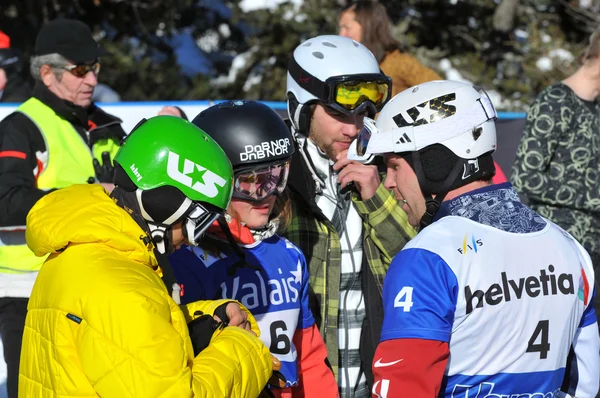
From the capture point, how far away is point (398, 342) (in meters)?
2.49

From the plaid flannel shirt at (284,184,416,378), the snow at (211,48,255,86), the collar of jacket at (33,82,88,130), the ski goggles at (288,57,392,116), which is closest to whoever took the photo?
the plaid flannel shirt at (284,184,416,378)

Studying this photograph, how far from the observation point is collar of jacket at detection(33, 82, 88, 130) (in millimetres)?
4809

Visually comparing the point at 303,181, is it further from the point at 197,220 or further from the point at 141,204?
the point at 141,204

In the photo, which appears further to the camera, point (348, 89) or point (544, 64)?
point (544, 64)

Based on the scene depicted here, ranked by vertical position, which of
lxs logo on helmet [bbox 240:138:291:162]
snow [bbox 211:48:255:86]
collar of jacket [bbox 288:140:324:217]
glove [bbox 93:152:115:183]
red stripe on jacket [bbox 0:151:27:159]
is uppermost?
lxs logo on helmet [bbox 240:138:291:162]

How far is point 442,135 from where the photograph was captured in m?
2.70

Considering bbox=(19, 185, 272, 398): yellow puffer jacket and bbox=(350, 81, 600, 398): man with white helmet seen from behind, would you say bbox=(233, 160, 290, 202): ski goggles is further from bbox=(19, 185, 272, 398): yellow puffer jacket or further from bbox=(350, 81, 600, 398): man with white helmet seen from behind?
bbox=(19, 185, 272, 398): yellow puffer jacket

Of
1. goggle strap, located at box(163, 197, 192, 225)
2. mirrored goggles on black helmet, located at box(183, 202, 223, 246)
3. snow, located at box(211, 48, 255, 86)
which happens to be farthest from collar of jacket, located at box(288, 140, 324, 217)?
snow, located at box(211, 48, 255, 86)

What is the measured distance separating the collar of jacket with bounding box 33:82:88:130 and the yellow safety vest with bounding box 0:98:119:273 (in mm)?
28

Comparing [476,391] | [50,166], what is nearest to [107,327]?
[476,391]

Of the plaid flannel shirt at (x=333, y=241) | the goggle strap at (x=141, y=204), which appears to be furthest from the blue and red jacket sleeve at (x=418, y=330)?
the plaid flannel shirt at (x=333, y=241)

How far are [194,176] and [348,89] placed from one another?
1427mm

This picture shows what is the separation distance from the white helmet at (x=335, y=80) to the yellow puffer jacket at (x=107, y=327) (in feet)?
4.76

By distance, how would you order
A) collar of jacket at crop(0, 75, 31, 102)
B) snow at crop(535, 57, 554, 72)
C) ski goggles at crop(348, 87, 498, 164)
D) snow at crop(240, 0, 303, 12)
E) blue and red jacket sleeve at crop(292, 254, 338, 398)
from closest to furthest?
ski goggles at crop(348, 87, 498, 164), blue and red jacket sleeve at crop(292, 254, 338, 398), collar of jacket at crop(0, 75, 31, 102), snow at crop(240, 0, 303, 12), snow at crop(535, 57, 554, 72)
